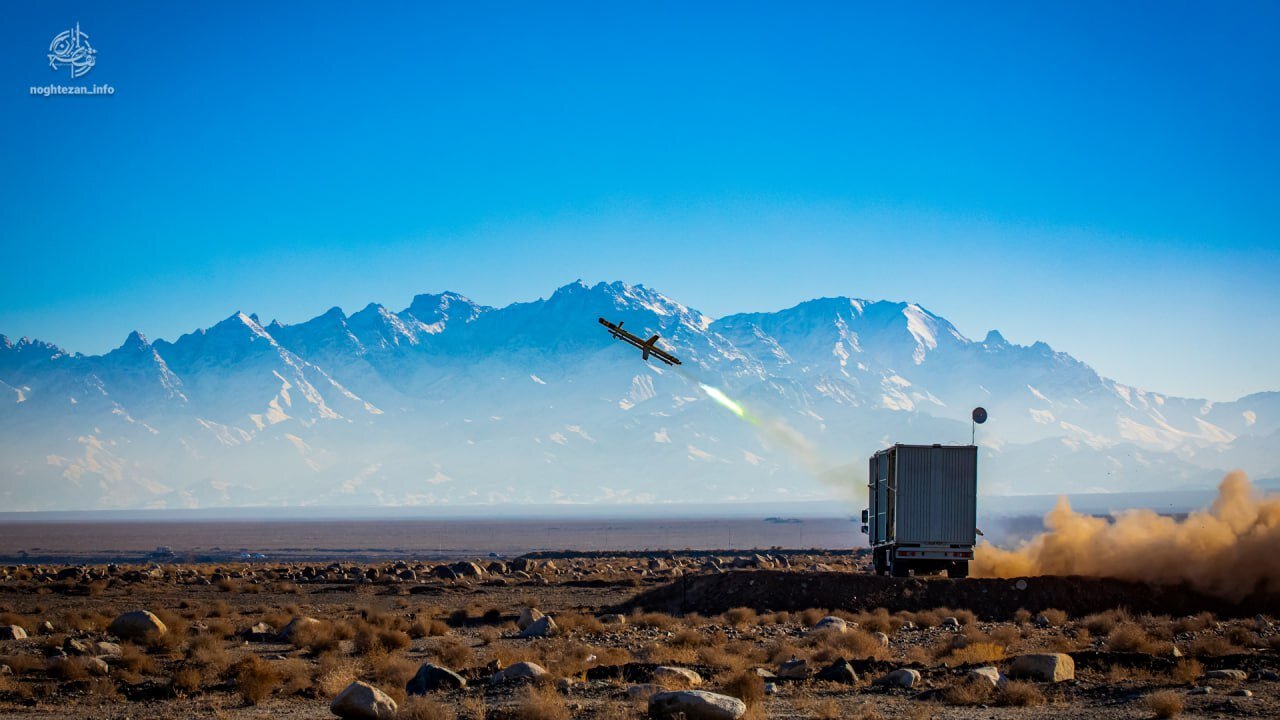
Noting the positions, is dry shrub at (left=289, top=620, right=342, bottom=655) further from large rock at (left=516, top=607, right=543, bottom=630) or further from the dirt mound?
the dirt mound

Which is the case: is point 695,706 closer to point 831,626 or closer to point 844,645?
point 844,645

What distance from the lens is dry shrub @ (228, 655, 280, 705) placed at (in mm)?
19234

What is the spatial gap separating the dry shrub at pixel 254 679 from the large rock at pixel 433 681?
2095mm

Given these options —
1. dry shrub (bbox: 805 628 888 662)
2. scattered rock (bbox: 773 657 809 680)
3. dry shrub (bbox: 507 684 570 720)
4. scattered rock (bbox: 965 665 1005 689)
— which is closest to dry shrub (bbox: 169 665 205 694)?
dry shrub (bbox: 507 684 570 720)

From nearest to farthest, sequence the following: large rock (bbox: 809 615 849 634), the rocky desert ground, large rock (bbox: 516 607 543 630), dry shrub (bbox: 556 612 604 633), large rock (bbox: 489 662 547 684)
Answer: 1. the rocky desert ground
2. large rock (bbox: 489 662 547 684)
3. large rock (bbox: 809 615 849 634)
4. dry shrub (bbox: 556 612 604 633)
5. large rock (bbox: 516 607 543 630)

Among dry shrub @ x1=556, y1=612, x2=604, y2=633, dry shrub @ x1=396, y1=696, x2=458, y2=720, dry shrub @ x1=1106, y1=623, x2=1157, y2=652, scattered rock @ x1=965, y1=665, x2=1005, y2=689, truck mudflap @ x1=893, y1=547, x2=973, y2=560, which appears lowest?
dry shrub @ x1=556, y1=612, x2=604, y2=633

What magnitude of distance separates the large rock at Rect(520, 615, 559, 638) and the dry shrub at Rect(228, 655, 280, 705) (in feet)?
28.6

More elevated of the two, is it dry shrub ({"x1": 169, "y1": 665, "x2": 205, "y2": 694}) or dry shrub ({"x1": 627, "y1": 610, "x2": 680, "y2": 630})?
dry shrub ({"x1": 627, "y1": 610, "x2": 680, "y2": 630})

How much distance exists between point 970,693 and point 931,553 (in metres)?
16.3

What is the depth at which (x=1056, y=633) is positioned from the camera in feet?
91.9

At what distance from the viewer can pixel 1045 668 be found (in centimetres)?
1970

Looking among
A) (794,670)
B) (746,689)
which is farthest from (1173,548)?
(746,689)

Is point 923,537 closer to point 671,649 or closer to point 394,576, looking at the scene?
point 671,649

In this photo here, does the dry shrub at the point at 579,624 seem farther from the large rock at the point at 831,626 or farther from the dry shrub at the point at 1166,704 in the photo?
the dry shrub at the point at 1166,704
